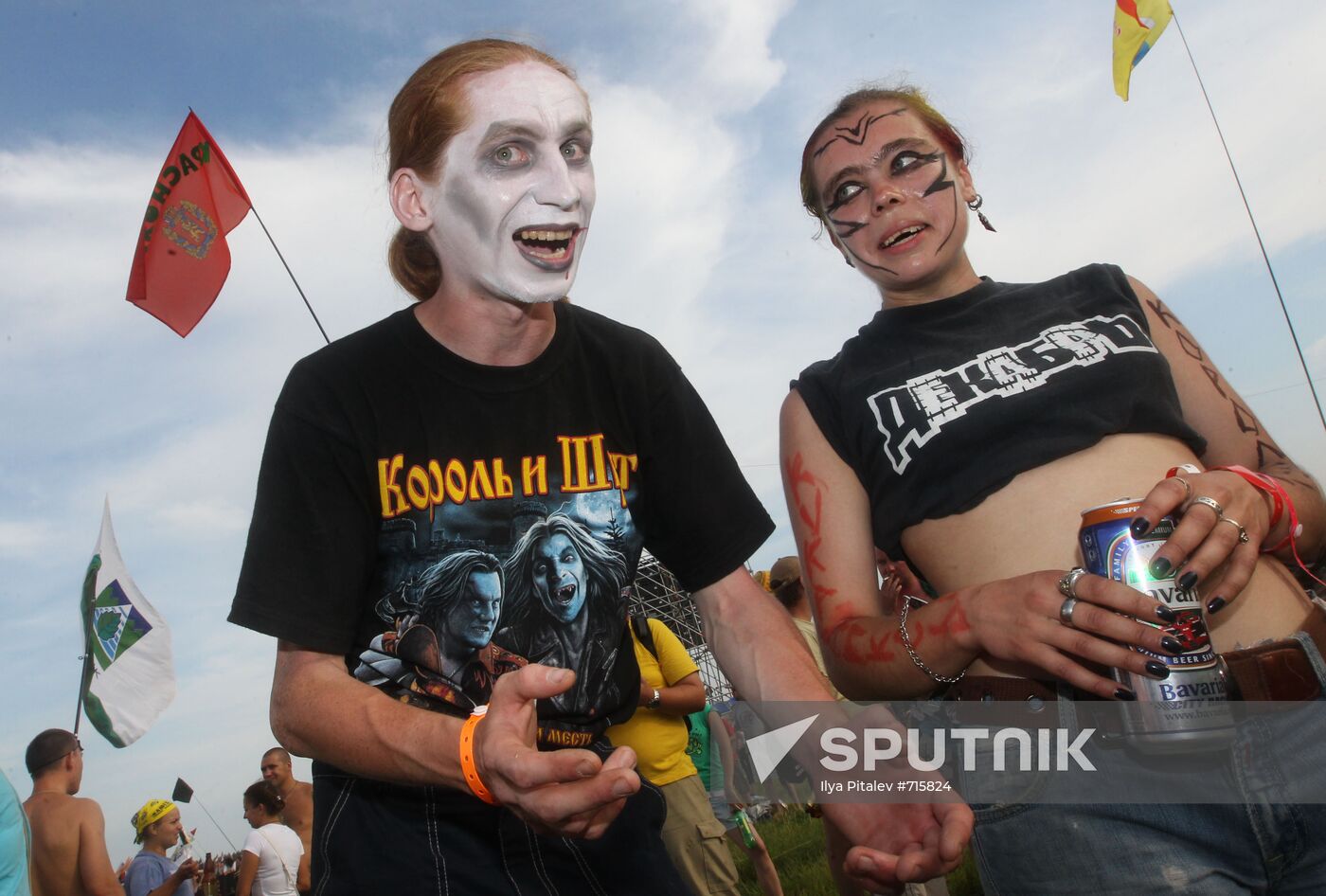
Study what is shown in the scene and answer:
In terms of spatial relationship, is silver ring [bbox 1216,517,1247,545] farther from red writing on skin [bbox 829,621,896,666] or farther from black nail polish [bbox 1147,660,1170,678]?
red writing on skin [bbox 829,621,896,666]

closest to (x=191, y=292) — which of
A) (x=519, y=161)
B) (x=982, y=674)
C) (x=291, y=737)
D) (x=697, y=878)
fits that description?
(x=697, y=878)

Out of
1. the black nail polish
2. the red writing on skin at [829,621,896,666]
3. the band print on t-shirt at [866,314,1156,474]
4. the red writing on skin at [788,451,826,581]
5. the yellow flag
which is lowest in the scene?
the black nail polish

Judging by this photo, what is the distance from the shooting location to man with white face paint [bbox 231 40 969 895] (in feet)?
5.97

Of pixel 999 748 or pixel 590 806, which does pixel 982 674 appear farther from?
pixel 590 806

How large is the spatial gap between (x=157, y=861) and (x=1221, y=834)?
7501mm

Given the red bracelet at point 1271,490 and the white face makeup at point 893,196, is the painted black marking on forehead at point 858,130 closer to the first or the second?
the white face makeup at point 893,196

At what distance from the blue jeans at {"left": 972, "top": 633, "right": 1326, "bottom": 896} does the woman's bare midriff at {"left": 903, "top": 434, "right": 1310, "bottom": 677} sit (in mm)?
211

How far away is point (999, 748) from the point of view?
206cm

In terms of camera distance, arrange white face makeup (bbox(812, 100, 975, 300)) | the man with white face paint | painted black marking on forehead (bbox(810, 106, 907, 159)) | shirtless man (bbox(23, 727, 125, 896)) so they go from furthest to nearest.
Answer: shirtless man (bbox(23, 727, 125, 896)) → painted black marking on forehead (bbox(810, 106, 907, 159)) → white face makeup (bbox(812, 100, 975, 300)) → the man with white face paint

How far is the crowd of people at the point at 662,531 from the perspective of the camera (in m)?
1.88

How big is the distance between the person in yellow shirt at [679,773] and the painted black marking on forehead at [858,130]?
109 inches

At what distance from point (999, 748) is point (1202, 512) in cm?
59

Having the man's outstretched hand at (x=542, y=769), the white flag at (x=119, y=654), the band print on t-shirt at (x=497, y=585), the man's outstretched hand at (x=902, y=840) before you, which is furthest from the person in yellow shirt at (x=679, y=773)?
the white flag at (x=119, y=654)

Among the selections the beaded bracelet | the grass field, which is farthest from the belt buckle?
the grass field
